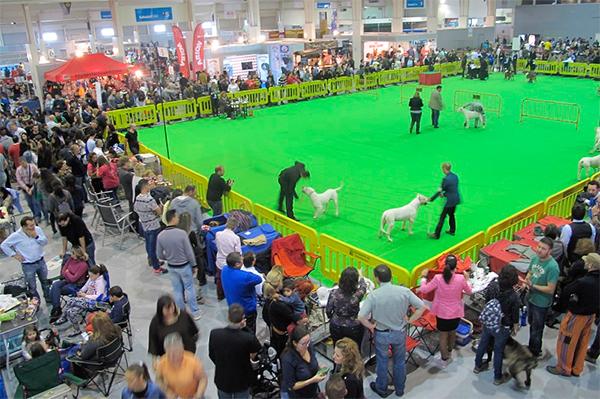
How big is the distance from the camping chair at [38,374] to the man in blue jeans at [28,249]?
2432 mm

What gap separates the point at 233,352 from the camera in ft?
16.3

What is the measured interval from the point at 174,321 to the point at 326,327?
7.22 feet

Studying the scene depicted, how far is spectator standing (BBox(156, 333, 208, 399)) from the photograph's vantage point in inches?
187

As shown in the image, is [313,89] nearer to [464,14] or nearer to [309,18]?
[309,18]

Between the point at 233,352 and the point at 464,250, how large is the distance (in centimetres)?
444

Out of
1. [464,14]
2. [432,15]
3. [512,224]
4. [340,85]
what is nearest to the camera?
[512,224]

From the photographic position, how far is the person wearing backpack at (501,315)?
5734mm

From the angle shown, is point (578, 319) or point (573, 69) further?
point (573, 69)

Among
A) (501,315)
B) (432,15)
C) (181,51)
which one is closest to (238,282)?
(501,315)

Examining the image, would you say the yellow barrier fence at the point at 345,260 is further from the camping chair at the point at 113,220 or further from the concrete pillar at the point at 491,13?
the concrete pillar at the point at 491,13

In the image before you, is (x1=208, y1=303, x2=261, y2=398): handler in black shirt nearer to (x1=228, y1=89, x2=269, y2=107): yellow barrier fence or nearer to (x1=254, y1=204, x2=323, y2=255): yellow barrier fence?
(x1=254, y1=204, x2=323, y2=255): yellow barrier fence

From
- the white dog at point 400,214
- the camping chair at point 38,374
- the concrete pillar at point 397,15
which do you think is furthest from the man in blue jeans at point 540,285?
the concrete pillar at point 397,15

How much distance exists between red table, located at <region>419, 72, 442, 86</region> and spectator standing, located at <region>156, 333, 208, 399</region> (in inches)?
967

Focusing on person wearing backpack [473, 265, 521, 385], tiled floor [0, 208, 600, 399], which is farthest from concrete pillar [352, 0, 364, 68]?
person wearing backpack [473, 265, 521, 385]
